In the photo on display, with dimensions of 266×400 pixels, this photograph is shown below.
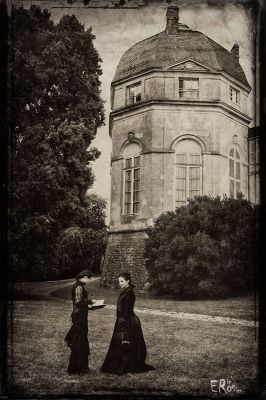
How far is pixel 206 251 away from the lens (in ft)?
17.7

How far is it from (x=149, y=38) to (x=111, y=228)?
8.12ft

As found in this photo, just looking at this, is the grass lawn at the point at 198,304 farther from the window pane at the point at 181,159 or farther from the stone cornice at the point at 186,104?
the stone cornice at the point at 186,104

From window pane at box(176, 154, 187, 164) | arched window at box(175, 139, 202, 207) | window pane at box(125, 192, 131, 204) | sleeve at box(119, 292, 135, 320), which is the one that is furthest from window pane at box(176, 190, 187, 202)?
sleeve at box(119, 292, 135, 320)

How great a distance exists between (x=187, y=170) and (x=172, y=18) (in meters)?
1.95

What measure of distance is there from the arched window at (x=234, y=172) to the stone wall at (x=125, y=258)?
1.23 metres

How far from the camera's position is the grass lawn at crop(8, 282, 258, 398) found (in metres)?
4.92

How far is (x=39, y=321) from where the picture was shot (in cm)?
530

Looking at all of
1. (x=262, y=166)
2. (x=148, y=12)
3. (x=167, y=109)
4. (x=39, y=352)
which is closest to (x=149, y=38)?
(x=148, y=12)

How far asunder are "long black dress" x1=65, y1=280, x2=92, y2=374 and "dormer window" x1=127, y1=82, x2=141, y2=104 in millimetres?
2392

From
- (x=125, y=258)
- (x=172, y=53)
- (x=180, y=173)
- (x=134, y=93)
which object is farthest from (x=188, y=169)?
(x=172, y=53)

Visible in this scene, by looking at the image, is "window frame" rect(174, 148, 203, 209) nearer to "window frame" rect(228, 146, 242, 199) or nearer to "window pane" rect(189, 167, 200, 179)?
"window pane" rect(189, 167, 200, 179)

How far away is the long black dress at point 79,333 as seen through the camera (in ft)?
16.4

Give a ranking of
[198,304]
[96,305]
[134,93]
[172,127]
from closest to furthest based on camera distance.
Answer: [96,305], [198,304], [172,127], [134,93]

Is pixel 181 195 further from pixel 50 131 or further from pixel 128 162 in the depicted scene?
pixel 50 131
